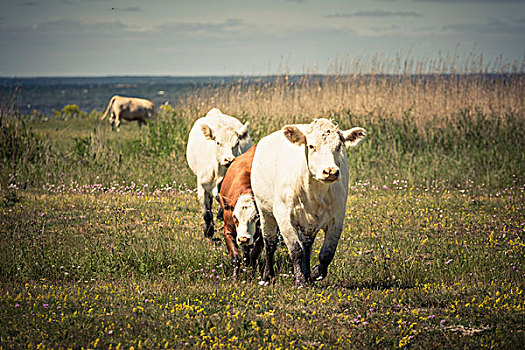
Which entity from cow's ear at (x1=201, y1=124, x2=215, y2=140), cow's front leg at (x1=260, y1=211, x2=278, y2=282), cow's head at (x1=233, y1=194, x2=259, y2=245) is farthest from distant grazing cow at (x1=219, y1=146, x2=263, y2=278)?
cow's ear at (x1=201, y1=124, x2=215, y2=140)

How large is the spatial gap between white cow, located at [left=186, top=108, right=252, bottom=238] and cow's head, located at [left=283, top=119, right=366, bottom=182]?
2.90 meters

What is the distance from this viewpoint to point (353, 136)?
6184 millimetres

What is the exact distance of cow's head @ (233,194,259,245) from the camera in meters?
6.93

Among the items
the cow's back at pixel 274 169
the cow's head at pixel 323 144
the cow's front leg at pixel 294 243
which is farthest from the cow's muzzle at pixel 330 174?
the cow's front leg at pixel 294 243

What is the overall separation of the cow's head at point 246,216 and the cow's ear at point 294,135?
50.9 inches

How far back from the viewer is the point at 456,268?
24.3ft

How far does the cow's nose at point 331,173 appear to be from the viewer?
556 centimetres

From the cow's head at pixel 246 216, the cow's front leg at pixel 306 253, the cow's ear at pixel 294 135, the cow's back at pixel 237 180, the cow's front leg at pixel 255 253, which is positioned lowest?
the cow's front leg at pixel 255 253

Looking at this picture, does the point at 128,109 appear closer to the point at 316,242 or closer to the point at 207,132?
the point at 207,132

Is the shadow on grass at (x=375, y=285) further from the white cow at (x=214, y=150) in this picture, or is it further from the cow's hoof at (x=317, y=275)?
the white cow at (x=214, y=150)

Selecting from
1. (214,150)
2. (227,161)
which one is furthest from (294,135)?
(214,150)

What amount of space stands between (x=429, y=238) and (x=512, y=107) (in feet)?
32.4

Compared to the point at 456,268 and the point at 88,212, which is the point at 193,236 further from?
the point at 456,268

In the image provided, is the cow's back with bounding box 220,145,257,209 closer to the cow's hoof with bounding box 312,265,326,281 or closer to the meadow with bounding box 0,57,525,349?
the meadow with bounding box 0,57,525,349
